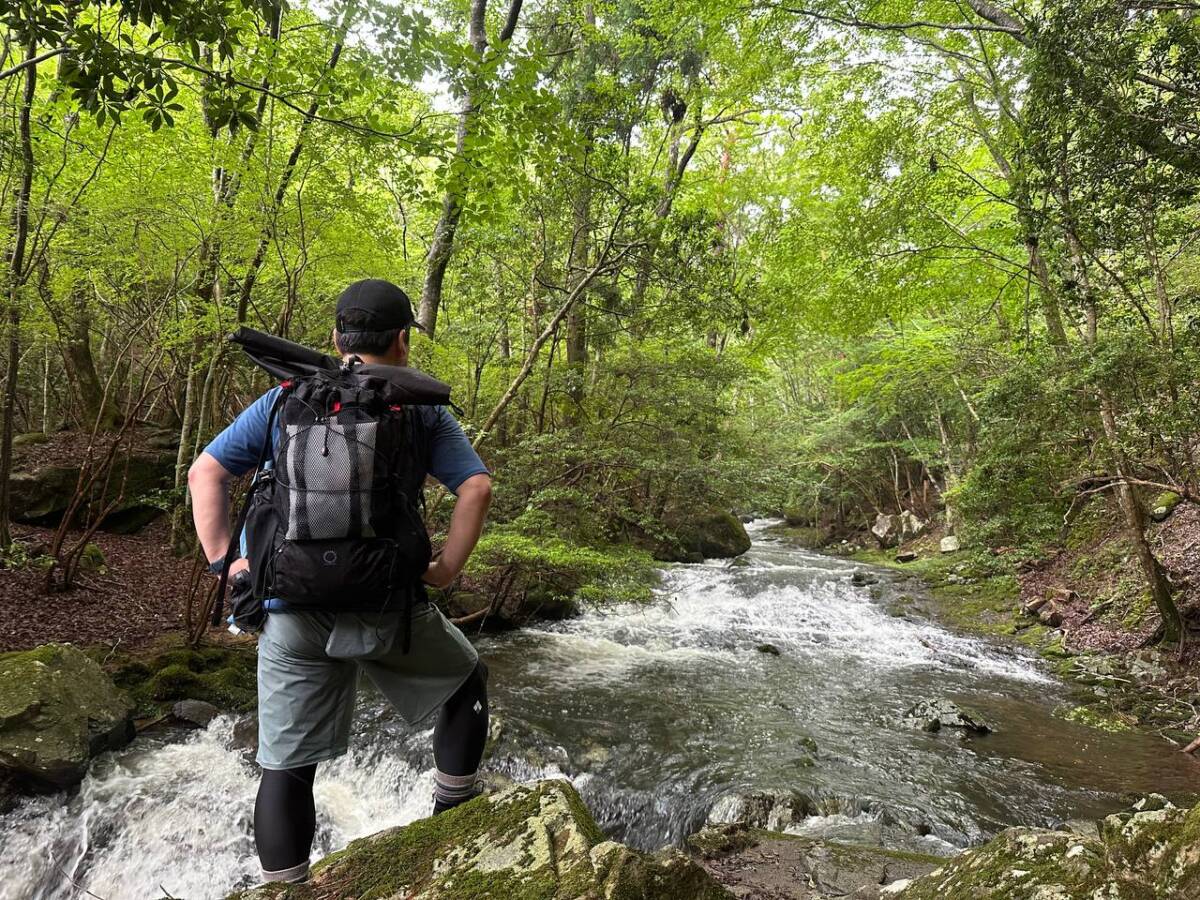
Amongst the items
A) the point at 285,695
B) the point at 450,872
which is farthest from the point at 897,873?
the point at 285,695

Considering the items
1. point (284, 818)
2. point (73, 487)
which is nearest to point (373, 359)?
point (284, 818)

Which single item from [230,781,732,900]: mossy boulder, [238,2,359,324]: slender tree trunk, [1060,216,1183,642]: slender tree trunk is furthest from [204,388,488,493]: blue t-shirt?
[1060,216,1183,642]: slender tree trunk

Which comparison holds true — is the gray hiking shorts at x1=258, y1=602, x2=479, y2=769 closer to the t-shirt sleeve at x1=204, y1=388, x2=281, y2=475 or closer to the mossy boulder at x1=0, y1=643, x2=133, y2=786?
the t-shirt sleeve at x1=204, y1=388, x2=281, y2=475

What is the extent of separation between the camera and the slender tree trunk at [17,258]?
5186 millimetres

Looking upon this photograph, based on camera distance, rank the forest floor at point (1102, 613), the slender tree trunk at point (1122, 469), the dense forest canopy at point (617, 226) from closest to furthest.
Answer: the dense forest canopy at point (617, 226) → the slender tree trunk at point (1122, 469) → the forest floor at point (1102, 613)

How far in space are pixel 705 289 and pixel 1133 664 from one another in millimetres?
7298

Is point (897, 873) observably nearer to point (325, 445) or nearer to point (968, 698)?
point (325, 445)

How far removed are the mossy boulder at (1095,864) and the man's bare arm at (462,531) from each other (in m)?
1.88

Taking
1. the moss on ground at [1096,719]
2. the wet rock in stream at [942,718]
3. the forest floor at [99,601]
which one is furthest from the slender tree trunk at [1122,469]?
the forest floor at [99,601]

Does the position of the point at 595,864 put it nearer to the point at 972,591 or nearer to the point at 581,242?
the point at 581,242

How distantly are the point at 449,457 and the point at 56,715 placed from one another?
464cm

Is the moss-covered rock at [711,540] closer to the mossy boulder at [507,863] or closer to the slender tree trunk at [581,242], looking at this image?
the slender tree trunk at [581,242]

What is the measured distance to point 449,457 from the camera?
7.29 ft

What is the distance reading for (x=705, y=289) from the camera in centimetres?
870
